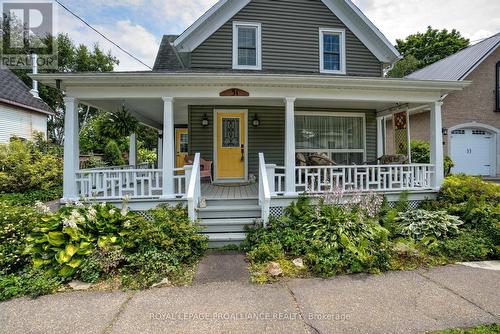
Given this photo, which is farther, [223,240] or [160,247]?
[223,240]

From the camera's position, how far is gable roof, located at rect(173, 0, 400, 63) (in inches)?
316

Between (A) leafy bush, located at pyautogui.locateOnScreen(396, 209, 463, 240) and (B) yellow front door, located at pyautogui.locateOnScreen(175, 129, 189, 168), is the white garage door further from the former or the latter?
(B) yellow front door, located at pyautogui.locateOnScreen(175, 129, 189, 168)

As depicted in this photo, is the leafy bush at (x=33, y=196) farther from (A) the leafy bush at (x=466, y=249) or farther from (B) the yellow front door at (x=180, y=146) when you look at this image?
(A) the leafy bush at (x=466, y=249)

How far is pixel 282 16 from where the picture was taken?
859 centimetres

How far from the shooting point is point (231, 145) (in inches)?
317

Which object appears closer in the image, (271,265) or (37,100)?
(271,265)

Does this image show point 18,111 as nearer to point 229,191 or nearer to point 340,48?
point 229,191

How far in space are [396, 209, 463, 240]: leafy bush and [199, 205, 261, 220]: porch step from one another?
2.96 m

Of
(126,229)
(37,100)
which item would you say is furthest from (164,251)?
(37,100)

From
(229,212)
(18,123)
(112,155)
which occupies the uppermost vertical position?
(18,123)

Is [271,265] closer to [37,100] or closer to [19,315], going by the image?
[19,315]

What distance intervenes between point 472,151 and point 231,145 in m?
12.7

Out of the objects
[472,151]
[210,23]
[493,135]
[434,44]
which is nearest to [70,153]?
[210,23]

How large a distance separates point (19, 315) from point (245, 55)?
805 centimetres
